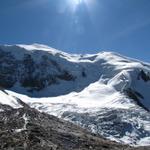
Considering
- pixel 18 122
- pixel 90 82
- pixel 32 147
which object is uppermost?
pixel 90 82

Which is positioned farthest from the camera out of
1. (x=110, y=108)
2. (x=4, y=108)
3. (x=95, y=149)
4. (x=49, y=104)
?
(x=49, y=104)

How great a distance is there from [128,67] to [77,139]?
500ft

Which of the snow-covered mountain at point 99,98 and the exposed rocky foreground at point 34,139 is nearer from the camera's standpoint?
the exposed rocky foreground at point 34,139

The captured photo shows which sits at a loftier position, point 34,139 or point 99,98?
point 99,98

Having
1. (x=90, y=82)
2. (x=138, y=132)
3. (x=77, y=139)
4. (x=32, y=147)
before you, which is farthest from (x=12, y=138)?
(x=90, y=82)

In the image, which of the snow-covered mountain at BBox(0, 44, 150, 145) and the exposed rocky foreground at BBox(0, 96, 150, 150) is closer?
the exposed rocky foreground at BBox(0, 96, 150, 150)

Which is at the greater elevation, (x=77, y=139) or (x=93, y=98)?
(x=93, y=98)

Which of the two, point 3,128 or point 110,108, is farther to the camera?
point 110,108

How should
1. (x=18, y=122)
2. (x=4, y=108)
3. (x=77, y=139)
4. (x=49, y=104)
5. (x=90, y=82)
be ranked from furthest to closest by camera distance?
(x=90, y=82) → (x=49, y=104) → (x=4, y=108) → (x=18, y=122) → (x=77, y=139)

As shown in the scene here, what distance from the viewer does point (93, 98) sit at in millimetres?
162375

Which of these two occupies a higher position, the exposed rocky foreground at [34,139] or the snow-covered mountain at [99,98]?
the snow-covered mountain at [99,98]

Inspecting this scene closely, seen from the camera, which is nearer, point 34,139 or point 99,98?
point 34,139

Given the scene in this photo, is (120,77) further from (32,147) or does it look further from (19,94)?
(32,147)

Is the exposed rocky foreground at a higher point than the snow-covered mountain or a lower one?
lower
